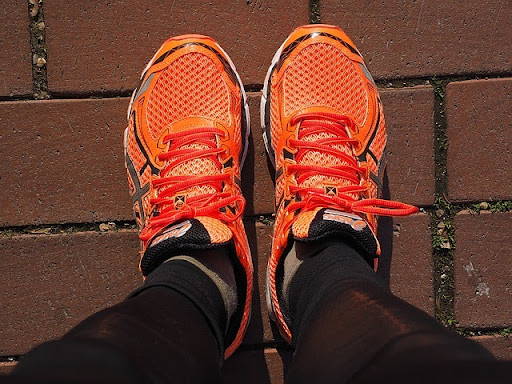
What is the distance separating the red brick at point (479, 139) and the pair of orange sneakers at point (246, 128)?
20cm

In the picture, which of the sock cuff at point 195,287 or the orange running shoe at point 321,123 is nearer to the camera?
the sock cuff at point 195,287

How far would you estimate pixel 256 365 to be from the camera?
147 centimetres

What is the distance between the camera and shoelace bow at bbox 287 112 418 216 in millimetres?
1344

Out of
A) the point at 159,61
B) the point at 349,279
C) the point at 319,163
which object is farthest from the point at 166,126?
the point at 349,279

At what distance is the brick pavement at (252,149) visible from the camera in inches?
56.8

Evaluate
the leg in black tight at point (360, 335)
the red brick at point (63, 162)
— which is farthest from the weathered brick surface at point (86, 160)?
the leg in black tight at point (360, 335)

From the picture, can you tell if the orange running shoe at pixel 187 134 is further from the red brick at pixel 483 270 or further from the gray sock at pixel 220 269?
the red brick at pixel 483 270

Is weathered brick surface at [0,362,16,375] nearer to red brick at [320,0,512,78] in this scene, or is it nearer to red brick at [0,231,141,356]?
red brick at [0,231,141,356]

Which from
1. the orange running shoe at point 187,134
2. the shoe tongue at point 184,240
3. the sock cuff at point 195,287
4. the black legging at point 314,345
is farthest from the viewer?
the orange running shoe at point 187,134

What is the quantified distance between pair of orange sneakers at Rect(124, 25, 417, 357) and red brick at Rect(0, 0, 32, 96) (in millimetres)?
303

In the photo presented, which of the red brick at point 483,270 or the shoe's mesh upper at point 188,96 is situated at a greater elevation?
the shoe's mesh upper at point 188,96

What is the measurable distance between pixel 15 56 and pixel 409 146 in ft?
3.56

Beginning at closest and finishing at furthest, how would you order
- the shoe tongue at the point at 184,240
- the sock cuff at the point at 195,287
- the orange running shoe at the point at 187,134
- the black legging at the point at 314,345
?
the black legging at the point at 314,345, the sock cuff at the point at 195,287, the shoe tongue at the point at 184,240, the orange running shoe at the point at 187,134

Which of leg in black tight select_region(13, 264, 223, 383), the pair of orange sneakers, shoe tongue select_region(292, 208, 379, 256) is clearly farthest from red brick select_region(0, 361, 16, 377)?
shoe tongue select_region(292, 208, 379, 256)
